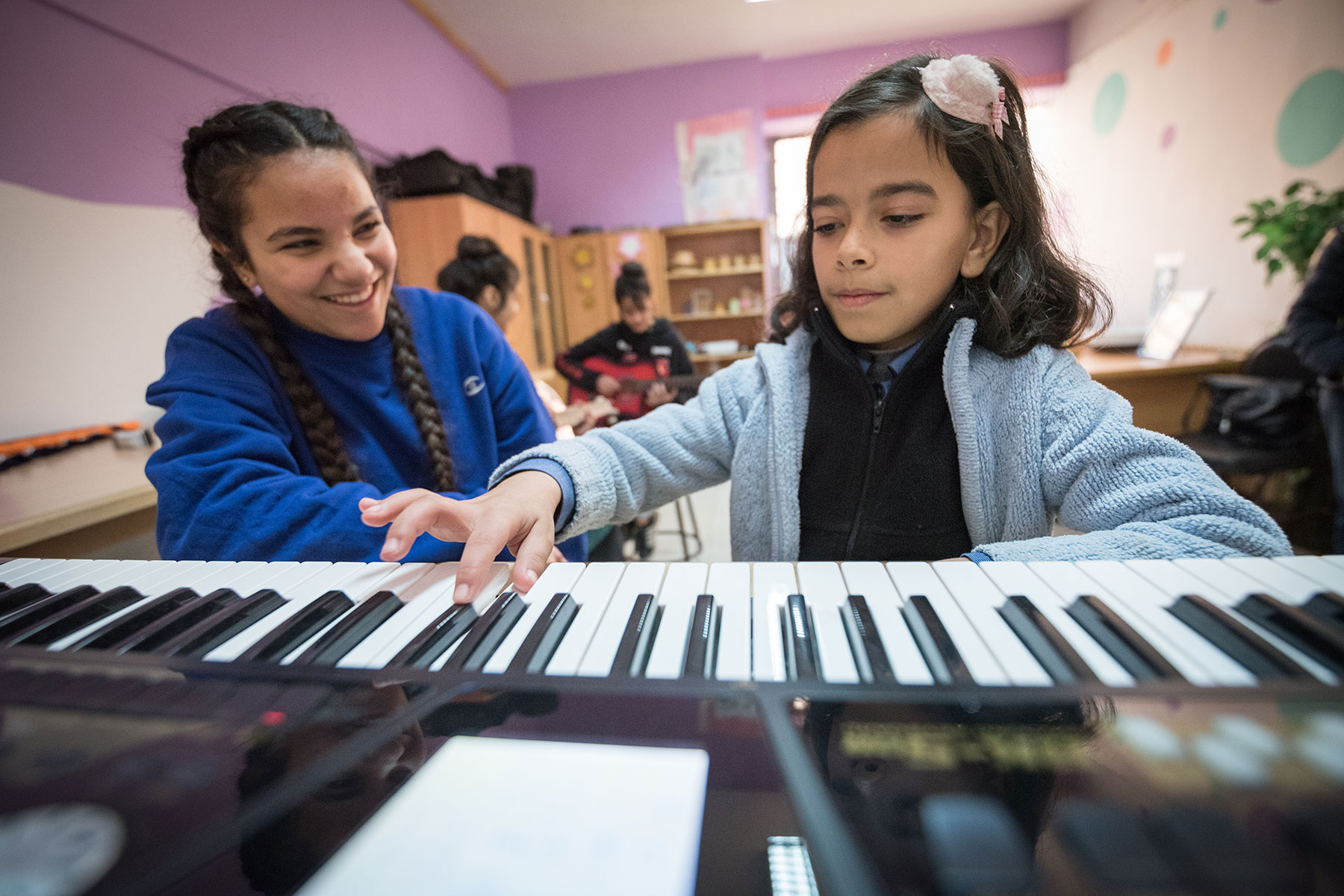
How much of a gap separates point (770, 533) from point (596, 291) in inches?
181

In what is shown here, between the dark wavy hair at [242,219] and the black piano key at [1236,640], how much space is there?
0.98 metres

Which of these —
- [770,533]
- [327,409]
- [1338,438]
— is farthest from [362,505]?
[1338,438]

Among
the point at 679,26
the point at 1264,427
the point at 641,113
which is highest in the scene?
the point at 679,26

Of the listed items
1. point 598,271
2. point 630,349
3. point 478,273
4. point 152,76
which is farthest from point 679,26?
point 152,76

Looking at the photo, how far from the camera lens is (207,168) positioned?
90cm

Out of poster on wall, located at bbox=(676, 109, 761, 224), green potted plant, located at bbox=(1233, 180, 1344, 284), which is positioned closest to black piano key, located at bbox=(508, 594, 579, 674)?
green potted plant, located at bbox=(1233, 180, 1344, 284)

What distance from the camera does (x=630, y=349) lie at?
144 inches

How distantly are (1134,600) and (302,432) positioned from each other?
108 cm

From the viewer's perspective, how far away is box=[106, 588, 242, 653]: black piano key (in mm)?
454

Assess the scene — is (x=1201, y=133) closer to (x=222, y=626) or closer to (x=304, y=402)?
(x=304, y=402)

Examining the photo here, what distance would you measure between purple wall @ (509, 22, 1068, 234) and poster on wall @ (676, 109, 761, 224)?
0.29ft

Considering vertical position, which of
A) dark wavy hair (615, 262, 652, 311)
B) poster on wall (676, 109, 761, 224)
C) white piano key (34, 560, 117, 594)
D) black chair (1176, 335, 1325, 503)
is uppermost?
poster on wall (676, 109, 761, 224)

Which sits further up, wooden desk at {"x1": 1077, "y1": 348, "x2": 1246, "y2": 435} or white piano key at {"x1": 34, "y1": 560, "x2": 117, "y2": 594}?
white piano key at {"x1": 34, "y1": 560, "x2": 117, "y2": 594}

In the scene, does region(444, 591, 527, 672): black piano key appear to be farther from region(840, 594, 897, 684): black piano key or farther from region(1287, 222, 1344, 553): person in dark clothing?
region(1287, 222, 1344, 553): person in dark clothing
